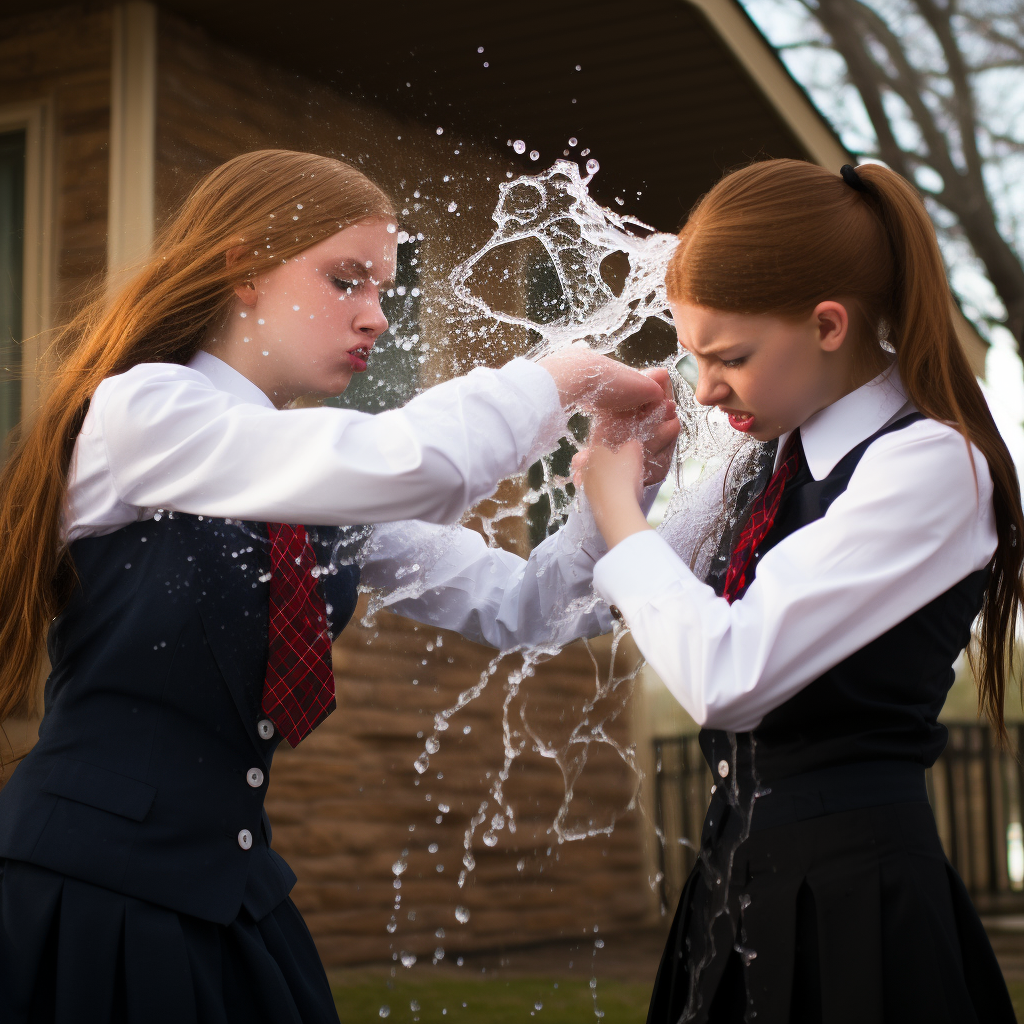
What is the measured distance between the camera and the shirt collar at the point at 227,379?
1696mm

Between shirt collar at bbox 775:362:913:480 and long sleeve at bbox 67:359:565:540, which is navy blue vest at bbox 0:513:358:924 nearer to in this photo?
long sleeve at bbox 67:359:565:540

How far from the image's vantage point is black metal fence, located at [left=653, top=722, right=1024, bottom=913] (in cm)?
716

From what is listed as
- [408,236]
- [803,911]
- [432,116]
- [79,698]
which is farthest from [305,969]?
[432,116]

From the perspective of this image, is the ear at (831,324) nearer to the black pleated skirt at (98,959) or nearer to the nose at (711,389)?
the nose at (711,389)

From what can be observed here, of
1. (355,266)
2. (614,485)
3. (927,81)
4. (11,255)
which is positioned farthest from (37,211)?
(927,81)

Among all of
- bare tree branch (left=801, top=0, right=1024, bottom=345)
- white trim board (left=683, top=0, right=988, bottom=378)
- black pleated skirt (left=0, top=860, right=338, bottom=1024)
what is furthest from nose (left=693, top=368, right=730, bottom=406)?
bare tree branch (left=801, top=0, right=1024, bottom=345)

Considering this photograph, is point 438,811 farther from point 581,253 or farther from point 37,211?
point 581,253

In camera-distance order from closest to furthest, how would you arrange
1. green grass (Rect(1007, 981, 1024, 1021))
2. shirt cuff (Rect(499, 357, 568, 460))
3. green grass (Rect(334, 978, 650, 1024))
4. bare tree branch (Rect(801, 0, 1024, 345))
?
1. shirt cuff (Rect(499, 357, 568, 460))
2. green grass (Rect(334, 978, 650, 1024))
3. green grass (Rect(1007, 981, 1024, 1021))
4. bare tree branch (Rect(801, 0, 1024, 345))

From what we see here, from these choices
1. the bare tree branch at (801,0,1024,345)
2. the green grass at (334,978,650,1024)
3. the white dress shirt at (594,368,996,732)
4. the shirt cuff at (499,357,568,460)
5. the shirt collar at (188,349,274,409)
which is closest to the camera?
the white dress shirt at (594,368,996,732)

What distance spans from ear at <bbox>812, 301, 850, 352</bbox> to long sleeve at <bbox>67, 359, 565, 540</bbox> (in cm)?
36

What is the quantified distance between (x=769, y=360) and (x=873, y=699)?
444 mm

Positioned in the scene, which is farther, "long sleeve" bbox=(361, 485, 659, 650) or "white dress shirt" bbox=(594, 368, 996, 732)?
"long sleeve" bbox=(361, 485, 659, 650)

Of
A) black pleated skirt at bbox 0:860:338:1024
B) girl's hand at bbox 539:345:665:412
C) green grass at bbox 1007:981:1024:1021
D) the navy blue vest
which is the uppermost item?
girl's hand at bbox 539:345:665:412

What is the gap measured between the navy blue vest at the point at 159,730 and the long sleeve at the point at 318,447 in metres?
0.12
